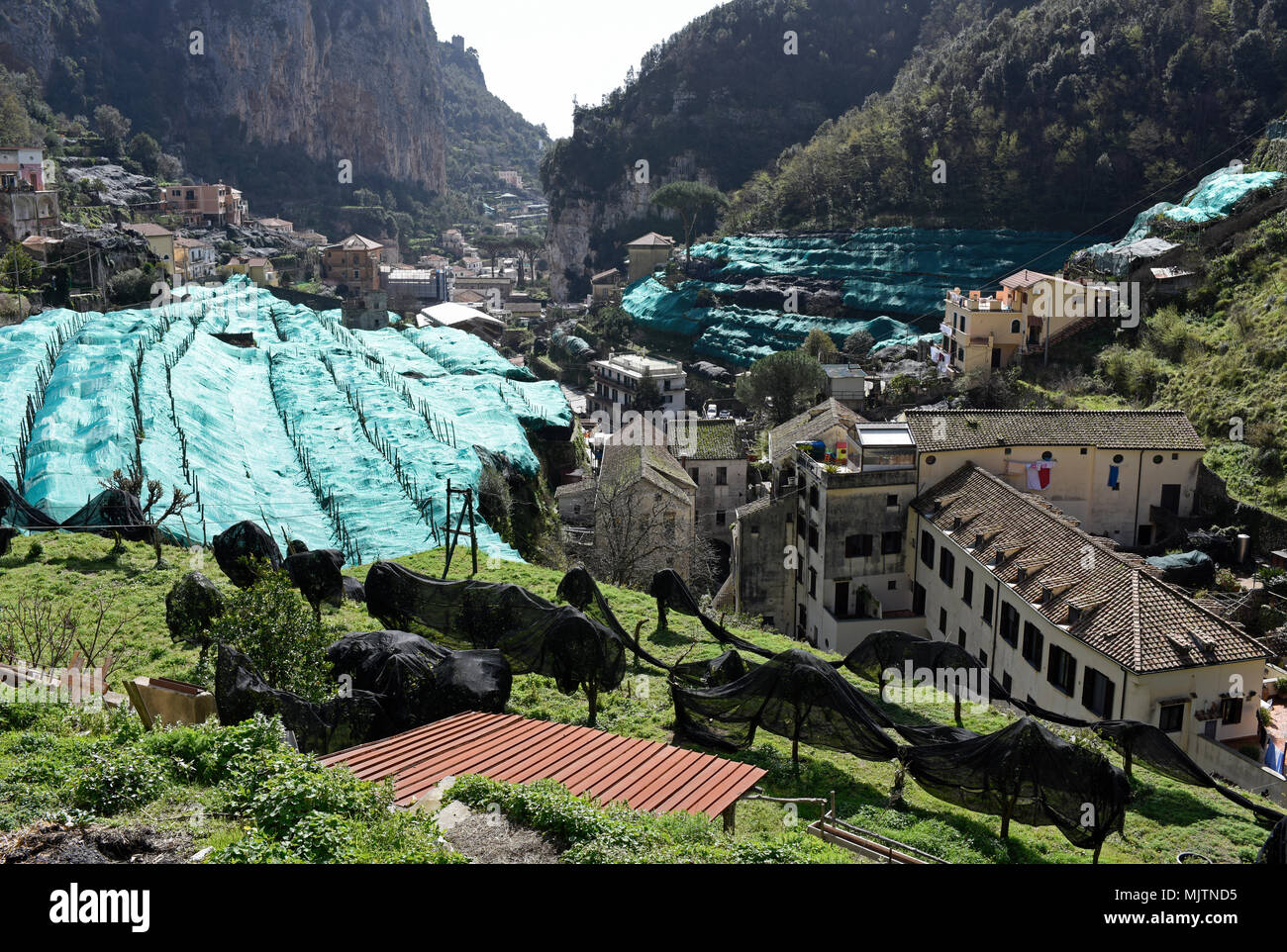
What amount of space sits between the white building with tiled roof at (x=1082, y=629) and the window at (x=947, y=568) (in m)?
0.05

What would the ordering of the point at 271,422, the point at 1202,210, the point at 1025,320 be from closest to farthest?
1. the point at 271,422
2. the point at 1025,320
3. the point at 1202,210

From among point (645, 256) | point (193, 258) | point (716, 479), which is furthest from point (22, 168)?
point (716, 479)

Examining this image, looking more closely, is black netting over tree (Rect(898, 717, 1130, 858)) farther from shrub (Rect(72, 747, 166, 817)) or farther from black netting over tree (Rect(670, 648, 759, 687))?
shrub (Rect(72, 747, 166, 817))

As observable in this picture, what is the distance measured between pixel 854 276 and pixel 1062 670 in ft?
165

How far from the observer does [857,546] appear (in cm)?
2698

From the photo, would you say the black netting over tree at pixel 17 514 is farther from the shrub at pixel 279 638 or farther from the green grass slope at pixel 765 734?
the shrub at pixel 279 638

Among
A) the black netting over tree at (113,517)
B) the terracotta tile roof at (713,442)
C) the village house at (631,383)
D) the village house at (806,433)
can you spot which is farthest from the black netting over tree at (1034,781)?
the village house at (631,383)

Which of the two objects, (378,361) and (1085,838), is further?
(378,361)

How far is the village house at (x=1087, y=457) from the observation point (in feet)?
90.2

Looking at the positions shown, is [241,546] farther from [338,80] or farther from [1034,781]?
[338,80]

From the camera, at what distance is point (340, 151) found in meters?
143

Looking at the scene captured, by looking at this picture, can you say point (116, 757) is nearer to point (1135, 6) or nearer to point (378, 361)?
point (378, 361)

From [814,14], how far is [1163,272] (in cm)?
7998
